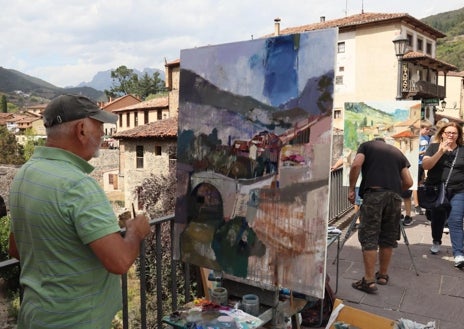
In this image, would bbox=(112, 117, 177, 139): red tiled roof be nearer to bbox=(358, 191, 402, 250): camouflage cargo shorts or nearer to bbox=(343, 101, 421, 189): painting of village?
bbox=(343, 101, 421, 189): painting of village

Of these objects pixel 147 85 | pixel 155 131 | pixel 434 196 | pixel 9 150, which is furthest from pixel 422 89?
pixel 147 85

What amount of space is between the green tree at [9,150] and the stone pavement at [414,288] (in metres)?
46.7

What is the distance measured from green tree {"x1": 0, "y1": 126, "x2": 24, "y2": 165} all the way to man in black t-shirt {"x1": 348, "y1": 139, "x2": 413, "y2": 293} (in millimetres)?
47255

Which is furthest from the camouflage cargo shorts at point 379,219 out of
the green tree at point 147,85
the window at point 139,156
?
the green tree at point 147,85

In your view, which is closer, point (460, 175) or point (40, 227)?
point (40, 227)

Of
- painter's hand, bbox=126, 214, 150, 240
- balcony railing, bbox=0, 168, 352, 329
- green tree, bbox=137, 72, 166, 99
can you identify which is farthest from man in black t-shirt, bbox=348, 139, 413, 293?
green tree, bbox=137, 72, 166, 99

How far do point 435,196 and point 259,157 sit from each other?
3.60m

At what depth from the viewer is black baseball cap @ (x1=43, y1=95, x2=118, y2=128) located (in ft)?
5.28

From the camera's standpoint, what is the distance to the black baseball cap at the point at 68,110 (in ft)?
5.28

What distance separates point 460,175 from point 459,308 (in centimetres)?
160

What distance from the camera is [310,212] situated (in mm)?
1895

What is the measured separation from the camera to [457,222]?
4520 millimetres

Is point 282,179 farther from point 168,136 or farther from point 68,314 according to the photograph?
point 168,136

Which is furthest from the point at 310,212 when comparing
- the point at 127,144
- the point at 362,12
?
the point at 362,12
